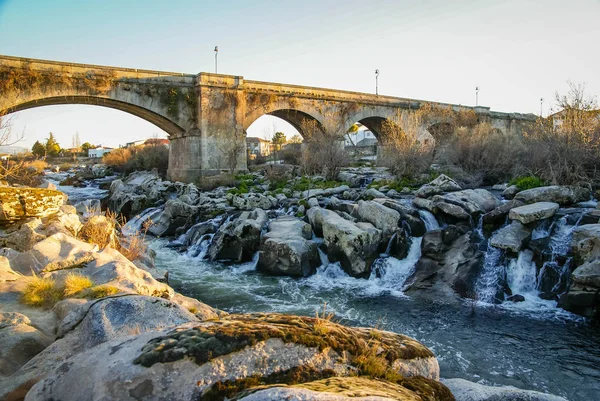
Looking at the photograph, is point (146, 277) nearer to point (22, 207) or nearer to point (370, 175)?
point (22, 207)

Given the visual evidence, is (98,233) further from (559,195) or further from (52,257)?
(559,195)

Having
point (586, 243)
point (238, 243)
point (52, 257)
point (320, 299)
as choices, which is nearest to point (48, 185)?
point (238, 243)

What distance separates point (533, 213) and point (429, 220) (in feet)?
8.68

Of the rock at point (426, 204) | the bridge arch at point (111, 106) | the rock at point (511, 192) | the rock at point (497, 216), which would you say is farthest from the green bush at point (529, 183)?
the bridge arch at point (111, 106)

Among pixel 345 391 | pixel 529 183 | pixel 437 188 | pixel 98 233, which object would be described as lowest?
pixel 345 391

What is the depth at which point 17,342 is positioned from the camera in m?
3.02

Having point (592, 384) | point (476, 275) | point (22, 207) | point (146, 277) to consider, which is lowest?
point (592, 384)

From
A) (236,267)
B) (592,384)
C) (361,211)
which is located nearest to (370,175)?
(361,211)

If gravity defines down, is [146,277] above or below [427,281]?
above

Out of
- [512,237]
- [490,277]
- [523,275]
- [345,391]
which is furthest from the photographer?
[512,237]

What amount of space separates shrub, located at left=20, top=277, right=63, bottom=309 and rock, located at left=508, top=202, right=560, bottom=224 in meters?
9.30

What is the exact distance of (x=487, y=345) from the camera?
20.3ft

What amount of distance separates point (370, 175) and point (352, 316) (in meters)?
13.1

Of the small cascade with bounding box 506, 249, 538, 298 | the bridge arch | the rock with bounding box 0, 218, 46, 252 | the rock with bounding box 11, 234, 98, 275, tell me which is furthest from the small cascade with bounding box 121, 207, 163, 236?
the small cascade with bounding box 506, 249, 538, 298
